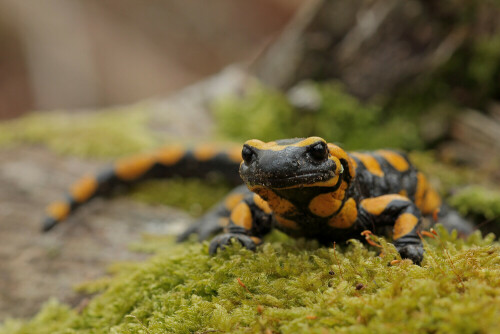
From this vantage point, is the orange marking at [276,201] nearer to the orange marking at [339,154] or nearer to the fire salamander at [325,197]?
the fire salamander at [325,197]

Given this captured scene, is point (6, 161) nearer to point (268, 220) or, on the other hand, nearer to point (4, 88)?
point (268, 220)

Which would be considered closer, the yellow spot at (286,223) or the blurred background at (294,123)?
the yellow spot at (286,223)

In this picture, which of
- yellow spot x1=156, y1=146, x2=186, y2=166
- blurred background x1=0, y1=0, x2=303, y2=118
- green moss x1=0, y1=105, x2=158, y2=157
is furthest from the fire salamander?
blurred background x1=0, y1=0, x2=303, y2=118

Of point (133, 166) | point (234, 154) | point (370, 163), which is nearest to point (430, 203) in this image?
point (370, 163)

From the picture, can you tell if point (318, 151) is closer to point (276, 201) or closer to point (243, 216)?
point (276, 201)

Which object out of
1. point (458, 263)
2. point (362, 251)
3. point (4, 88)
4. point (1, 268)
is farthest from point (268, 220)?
point (4, 88)

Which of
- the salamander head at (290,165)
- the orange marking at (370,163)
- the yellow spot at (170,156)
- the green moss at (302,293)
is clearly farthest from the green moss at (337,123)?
the salamander head at (290,165)
